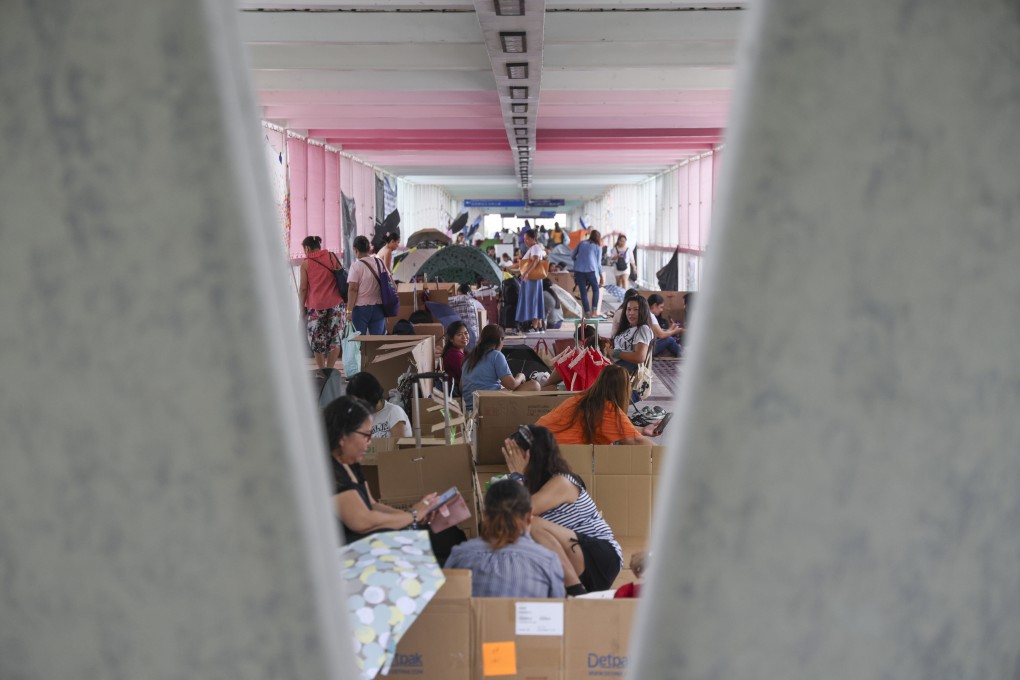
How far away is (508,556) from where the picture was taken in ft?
10.8

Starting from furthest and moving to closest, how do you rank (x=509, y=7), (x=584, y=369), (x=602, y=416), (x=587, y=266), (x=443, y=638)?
(x=587, y=266)
(x=584, y=369)
(x=509, y=7)
(x=602, y=416)
(x=443, y=638)

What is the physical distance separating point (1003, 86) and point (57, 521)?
136 cm

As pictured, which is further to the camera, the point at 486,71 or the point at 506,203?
the point at 506,203

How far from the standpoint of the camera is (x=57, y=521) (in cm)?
125

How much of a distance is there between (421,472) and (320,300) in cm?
517

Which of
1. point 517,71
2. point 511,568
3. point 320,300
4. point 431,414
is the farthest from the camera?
point 320,300

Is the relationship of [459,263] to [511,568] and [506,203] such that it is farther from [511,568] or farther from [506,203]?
[506,203]

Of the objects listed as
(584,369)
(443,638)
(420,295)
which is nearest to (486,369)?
(584,369)

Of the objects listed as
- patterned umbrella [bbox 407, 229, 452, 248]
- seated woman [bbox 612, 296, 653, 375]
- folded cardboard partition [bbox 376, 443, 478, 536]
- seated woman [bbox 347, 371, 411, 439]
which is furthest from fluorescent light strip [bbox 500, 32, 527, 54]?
patterned umbrella [bbox 407, 229, 452, 248]

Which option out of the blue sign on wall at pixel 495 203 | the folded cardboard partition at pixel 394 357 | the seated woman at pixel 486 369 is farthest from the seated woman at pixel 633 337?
the blue sign on wall at pixel 495 203

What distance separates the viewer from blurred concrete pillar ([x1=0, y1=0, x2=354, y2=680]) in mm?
1134

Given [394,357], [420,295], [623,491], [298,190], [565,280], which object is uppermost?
[298,190]

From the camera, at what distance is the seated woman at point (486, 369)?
654 centimetres

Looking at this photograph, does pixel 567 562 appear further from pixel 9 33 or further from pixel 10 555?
pixel 9 33
